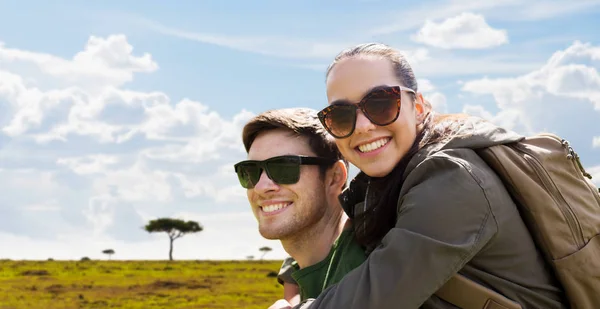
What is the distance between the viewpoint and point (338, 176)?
13.2ft

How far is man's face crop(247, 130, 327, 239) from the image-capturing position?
12.8ft

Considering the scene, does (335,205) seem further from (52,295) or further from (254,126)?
(52,295)

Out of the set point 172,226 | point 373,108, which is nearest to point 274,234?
point 373,108

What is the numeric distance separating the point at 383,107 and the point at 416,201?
58 cm

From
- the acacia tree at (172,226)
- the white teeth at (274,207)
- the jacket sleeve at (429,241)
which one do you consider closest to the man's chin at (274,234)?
the white teeth at (274,207)

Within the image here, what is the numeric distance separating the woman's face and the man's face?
75 centimetres

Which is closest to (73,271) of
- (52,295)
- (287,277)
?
(52,295)

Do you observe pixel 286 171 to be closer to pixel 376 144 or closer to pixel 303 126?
pixel 303 126

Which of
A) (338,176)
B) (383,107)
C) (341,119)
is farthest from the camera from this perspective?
(338,176)

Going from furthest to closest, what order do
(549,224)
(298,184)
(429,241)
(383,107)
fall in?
1. (298,184)
2. (383,107)
3. (549,224)
4. (429,241)

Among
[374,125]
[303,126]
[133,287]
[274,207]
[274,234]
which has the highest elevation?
[303,126]

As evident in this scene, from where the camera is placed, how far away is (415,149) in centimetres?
310

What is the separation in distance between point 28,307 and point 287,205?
73.1 ft

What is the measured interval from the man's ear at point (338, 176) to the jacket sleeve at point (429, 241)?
1.31m
